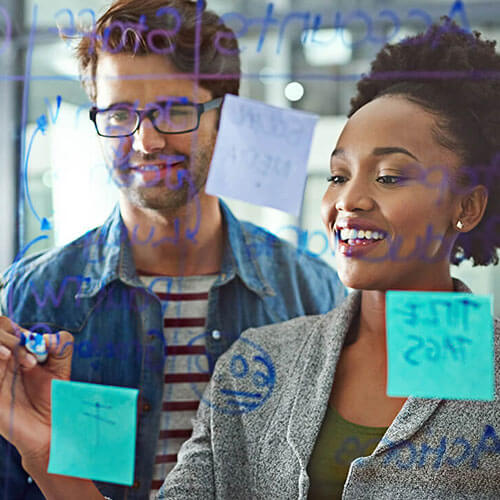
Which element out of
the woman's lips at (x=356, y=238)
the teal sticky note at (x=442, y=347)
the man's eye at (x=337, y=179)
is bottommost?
the teal sticky note at (x=442, y=347)

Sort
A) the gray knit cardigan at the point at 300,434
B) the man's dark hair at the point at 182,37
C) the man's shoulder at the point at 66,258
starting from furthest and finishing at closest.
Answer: the man's shoulder at the point at 66,258
the man's dark hair at the point at 182,37
the gray knit cardigan at the point at 300,434

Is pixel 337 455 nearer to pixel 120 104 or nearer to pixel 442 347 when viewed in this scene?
pixel 442 347

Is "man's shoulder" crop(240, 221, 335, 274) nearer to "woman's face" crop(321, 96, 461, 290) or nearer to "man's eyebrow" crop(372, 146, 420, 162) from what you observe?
"woman's face" crop(321, 96, 461, 290)

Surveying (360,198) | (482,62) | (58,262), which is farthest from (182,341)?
(482,62)

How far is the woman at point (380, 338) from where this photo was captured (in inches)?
33.8

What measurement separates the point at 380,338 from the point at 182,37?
0.52m

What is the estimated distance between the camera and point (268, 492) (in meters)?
0.92

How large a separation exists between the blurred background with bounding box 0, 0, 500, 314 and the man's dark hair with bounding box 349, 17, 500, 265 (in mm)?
22

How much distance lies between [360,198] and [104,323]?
0.45 metres

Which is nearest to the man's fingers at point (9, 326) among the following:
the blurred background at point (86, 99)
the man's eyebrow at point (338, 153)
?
the blurred background at point (86, 99)

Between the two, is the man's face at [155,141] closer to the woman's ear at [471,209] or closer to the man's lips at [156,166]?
the man's lips at [156,166]

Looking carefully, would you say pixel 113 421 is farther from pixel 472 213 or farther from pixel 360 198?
pixel 472 213

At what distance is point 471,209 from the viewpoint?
872 mm

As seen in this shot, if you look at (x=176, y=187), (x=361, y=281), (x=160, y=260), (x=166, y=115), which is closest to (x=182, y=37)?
(x=166, y=115)
